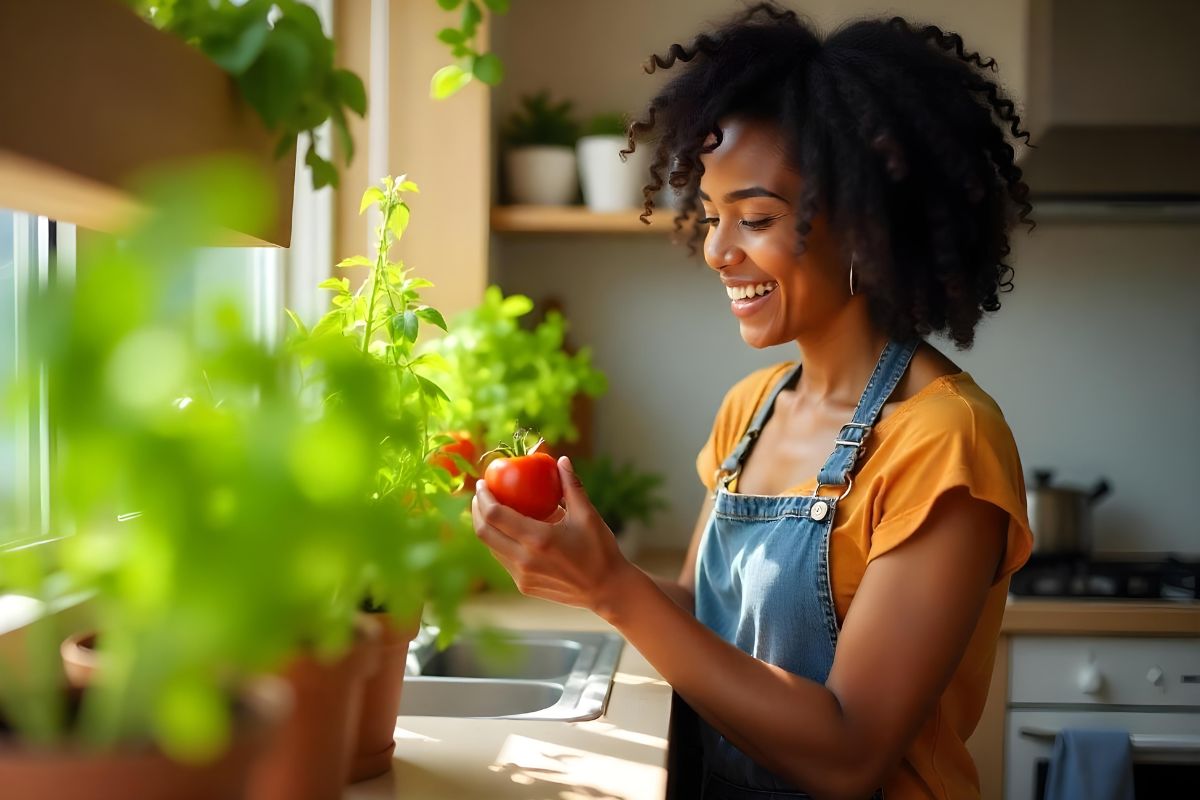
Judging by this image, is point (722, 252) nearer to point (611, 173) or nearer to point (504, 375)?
point (504, 375)

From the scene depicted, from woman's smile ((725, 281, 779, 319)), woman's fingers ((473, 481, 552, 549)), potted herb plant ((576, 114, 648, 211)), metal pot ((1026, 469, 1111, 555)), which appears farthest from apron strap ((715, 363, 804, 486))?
metal pot ((1026, 469, 1111, 555))

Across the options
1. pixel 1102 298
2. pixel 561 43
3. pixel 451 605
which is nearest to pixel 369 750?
pixel 451 605

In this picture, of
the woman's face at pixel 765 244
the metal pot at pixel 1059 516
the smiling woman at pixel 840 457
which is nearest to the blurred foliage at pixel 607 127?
the smiling woman at pixel 840 457

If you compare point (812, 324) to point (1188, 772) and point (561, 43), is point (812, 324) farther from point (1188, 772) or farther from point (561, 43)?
point (561, 43)

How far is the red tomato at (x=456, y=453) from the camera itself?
1.14 metres

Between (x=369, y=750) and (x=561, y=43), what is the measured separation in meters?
2.04

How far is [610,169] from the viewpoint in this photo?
232 centimetres

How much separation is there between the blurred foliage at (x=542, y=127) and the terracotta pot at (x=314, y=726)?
1954 millimetres

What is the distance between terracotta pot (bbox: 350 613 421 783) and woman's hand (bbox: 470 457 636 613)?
13 cm

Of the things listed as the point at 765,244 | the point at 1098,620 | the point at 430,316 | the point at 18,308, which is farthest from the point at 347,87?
the point at 1098,620

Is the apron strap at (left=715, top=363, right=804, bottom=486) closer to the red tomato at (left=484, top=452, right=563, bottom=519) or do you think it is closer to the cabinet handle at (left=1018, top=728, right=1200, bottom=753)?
the red tomato at (left=484, top=452, right=563, bottom=519)

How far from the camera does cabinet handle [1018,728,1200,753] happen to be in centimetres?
206

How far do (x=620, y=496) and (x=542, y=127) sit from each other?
83 centimetres

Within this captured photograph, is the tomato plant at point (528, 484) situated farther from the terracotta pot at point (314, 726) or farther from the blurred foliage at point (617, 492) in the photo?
the blurred foliage at point (617, 492)
